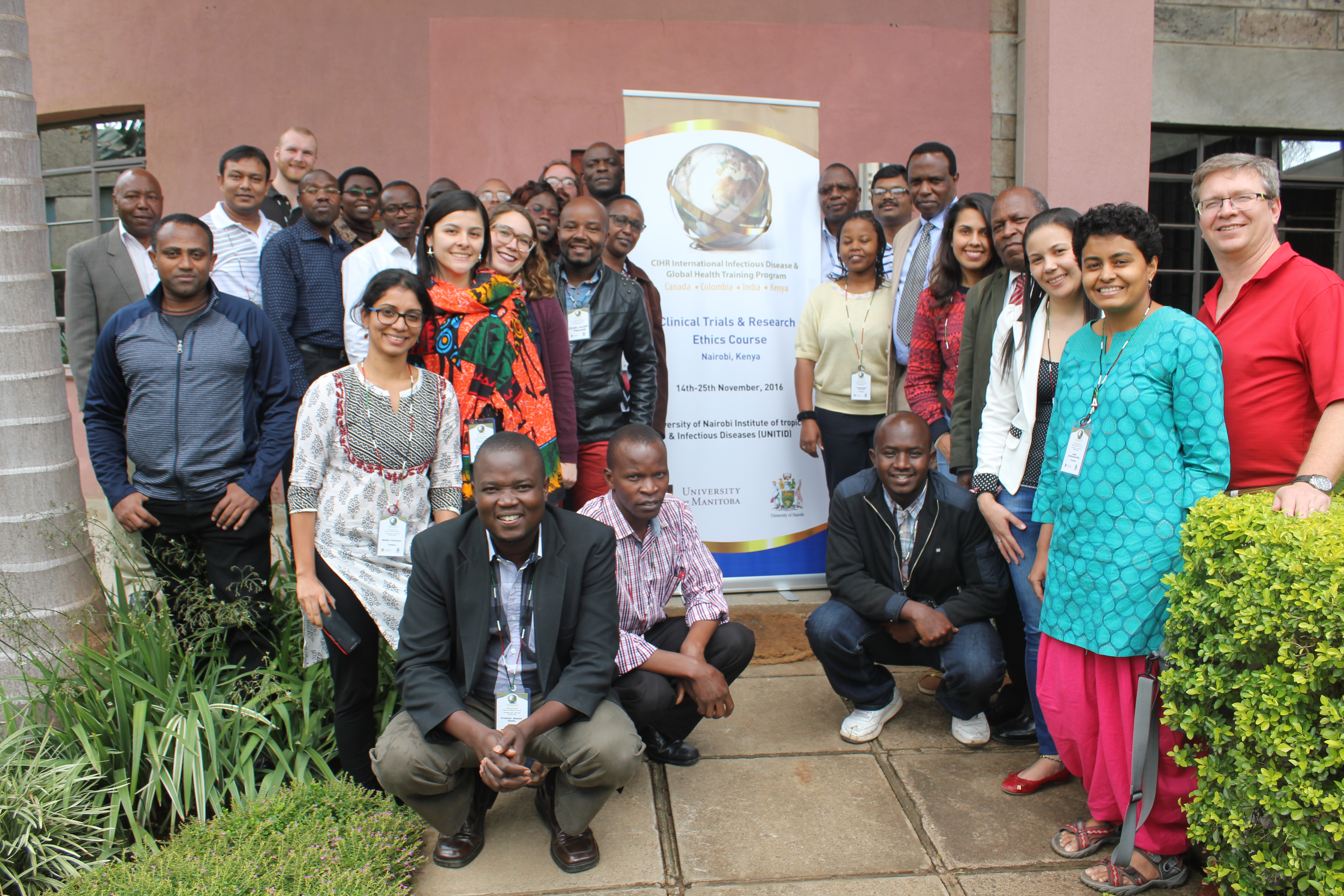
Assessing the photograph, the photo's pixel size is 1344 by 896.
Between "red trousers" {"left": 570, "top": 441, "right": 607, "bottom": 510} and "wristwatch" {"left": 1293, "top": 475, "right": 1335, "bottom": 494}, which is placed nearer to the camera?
"wristwatch" {"left": 1293, "top": 475, "right": 1335, "bottom": 494}

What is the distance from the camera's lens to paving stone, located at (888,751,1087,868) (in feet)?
8.91

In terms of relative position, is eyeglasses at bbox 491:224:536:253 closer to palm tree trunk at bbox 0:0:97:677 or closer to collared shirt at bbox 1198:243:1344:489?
palm tree trunk at bbox 0:0:97:677

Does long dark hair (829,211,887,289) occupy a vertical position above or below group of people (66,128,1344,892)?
above

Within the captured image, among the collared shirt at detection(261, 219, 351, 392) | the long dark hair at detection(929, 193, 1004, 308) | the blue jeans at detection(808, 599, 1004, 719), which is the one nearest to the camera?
the blue jeans at detection(808, 599, 1004, 719)

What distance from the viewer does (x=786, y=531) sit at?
513 centimetres

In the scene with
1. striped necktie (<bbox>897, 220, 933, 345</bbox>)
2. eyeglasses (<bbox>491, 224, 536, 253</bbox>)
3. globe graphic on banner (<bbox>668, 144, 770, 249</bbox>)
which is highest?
globe graphic on banner (<bbox>668, 144, 770, 249</bbox>)

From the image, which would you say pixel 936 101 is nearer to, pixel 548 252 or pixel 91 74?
pixel 548 252

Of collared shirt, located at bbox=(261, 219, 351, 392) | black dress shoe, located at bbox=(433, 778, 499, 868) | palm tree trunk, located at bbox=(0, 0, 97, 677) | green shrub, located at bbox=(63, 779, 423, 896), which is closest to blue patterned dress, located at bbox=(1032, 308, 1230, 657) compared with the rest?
black dress shoe, located at bbox=(433, 778, 499, 868)

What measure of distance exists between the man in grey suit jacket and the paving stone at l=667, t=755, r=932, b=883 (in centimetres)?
302

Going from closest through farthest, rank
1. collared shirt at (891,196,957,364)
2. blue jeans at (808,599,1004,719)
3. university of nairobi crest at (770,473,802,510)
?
blue jeans at (808,599,1004,719), collared shirt at (891,196,957,364), university of nairobi crest at (770,473,802,510)

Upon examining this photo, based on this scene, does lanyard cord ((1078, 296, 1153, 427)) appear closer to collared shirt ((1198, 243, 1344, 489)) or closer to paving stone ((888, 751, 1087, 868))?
collared shirt ((1198, 243, 1344, 489))

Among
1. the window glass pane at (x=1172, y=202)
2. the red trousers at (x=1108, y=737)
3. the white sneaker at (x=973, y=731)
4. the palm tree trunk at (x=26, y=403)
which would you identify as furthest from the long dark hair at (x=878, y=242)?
the window glass pane at (x=1172, y=202)

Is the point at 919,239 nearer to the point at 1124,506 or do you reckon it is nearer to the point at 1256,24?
the point at 1124,506

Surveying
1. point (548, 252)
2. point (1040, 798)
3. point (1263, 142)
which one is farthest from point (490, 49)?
point (1263, 142)
